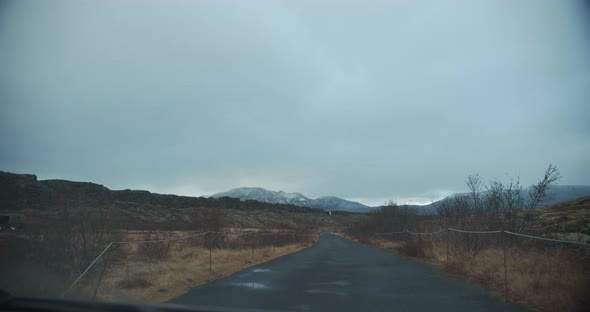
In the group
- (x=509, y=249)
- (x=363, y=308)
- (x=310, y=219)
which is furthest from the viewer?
(x=310, y=219)

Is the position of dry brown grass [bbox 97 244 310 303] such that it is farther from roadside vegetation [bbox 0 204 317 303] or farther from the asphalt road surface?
the asphalt road surface

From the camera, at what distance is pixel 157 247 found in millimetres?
18953

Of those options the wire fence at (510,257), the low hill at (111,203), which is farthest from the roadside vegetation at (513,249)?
the low hill at (111,203)

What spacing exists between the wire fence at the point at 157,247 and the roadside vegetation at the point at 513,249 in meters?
9.98

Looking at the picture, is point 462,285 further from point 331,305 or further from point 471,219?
point 471,219

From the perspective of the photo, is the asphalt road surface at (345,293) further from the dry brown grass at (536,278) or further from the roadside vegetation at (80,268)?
the roadside vegetation at (80,268)

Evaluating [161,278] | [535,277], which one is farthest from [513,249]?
[161,278]

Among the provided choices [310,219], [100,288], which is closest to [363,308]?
[100,288]

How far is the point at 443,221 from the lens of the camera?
23.6 meters

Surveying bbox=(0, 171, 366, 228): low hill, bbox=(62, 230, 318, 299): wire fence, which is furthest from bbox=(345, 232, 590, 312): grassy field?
bbox=(0, 171, 366, 228): low hill

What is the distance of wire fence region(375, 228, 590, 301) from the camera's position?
31.9 ft

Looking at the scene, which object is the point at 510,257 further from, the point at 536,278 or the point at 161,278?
the point at 161,278

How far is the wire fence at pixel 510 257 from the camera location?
31.9 feet

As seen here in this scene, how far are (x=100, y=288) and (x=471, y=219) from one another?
1594 cm
